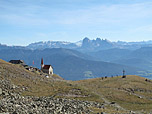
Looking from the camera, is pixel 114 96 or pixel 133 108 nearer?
pixel 133 108

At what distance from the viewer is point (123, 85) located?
94812 millimetres

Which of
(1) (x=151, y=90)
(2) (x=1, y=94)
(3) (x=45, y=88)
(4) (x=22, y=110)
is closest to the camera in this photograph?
(4) (x=22, y=110)

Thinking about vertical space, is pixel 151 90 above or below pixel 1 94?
below

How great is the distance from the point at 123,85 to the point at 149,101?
77.7ft

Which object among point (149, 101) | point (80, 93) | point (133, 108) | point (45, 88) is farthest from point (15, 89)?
point (149, 101)

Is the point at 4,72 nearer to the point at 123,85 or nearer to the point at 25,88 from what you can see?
the point at 25,88

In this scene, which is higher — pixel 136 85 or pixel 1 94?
pixel 1 94

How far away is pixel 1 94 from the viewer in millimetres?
50469

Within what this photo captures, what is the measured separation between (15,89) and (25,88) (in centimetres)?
535

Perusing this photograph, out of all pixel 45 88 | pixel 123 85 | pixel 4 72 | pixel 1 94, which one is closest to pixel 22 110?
pixel 1 94

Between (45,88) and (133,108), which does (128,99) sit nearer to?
(133,108)

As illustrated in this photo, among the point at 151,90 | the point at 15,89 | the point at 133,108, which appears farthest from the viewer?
the point at 151,90

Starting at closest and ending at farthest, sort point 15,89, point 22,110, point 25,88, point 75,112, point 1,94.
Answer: point 22,110 → point 75,112 → point 1,94 → point 15,89 → point 25,88

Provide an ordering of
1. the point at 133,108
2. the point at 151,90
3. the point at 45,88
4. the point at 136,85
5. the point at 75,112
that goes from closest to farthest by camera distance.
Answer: the point at 75,112 → the point at 133,108 → the point at 45,88 → the point at 151,90 → the point at 136,85
